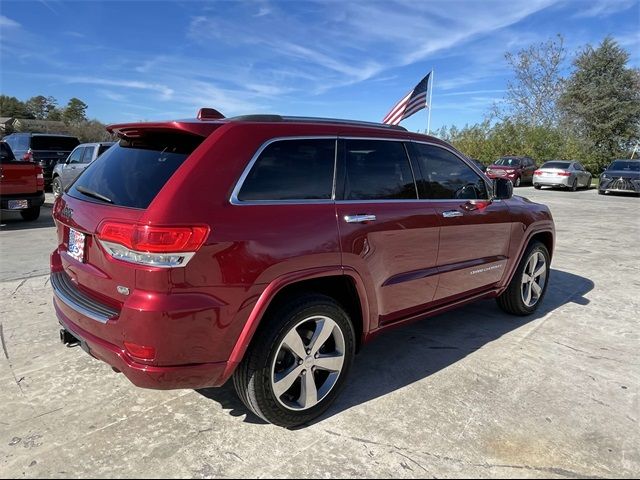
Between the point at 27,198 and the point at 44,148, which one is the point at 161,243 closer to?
the point at 27,198

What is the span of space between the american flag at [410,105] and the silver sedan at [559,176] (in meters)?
11.9

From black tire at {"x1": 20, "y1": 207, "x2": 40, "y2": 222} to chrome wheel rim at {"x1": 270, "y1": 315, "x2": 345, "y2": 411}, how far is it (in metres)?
9.88

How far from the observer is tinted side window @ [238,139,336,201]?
2.75m

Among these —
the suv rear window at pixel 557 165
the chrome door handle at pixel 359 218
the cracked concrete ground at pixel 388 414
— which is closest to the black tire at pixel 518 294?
the cracked concrete ground at pixel 388 414

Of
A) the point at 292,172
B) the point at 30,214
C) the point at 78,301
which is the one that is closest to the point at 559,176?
the point at 30,214

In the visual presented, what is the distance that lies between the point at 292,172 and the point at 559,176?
82.7 ft

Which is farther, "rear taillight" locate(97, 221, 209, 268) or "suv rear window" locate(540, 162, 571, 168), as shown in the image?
"suv rear window" locate(540, 162, 571, 168)

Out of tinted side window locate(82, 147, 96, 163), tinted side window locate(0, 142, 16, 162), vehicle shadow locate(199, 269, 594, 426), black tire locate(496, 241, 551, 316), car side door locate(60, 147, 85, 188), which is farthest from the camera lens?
car side door locate(60, 147, 85, 188)

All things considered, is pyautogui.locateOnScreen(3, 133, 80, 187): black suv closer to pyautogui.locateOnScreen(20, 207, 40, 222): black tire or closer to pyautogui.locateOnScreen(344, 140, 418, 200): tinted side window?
pyautogui.locateOnScreen(20, 207, 40, 222): black tire

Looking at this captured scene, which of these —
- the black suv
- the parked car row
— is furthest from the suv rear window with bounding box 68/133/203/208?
the parked car row

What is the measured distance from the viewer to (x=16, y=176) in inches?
392

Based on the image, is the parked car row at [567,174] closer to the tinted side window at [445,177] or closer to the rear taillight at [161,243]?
the tinted side window at [445,177]

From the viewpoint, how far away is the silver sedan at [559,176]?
24719 millimetres

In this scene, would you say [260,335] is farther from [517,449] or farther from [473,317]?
[473,317]
